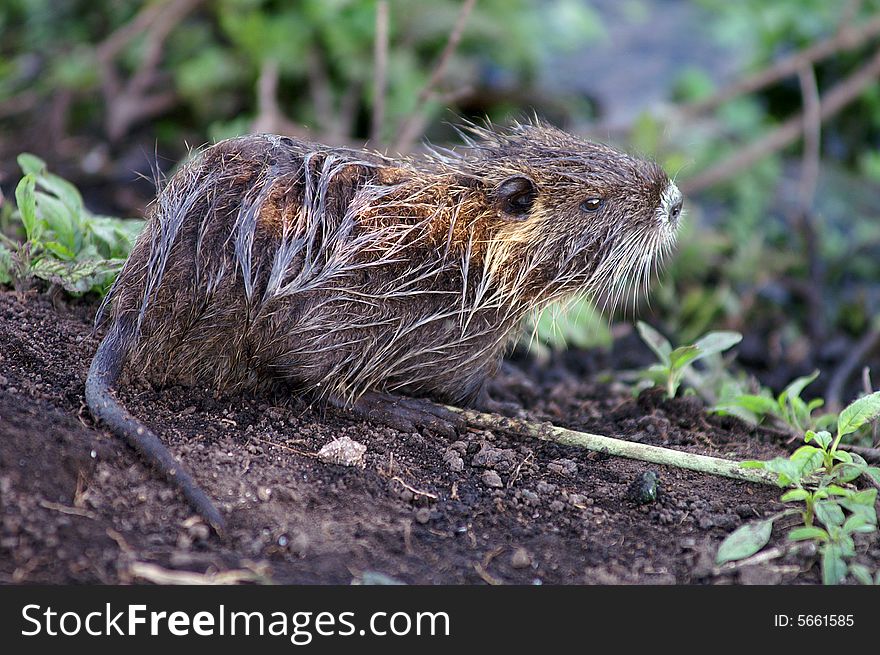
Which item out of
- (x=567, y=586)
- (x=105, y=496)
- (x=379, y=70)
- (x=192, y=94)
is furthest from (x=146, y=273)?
(x=192, y=94)

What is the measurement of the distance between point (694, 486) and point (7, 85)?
5718 millimetres

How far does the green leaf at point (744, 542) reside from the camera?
2.61 m

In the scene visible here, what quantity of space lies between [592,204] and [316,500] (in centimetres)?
155

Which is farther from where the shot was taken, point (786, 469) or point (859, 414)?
point (859, 414)

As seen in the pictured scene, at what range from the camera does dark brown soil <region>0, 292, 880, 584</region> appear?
2.45 metres

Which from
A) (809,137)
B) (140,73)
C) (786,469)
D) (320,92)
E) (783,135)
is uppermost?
(140,73)

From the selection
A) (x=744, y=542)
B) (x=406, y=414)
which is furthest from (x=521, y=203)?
(x=744, y=542)

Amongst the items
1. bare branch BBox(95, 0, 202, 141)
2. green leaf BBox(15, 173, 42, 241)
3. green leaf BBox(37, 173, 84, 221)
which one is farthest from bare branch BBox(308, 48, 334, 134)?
green leaf BBox(15, 173, 42, 241)

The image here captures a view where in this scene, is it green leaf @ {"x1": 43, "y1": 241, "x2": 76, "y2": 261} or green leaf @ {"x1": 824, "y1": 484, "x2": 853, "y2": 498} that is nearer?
green leaf @ {"x1": 824, "y1": 484, "x2": 853, "y2": 498}

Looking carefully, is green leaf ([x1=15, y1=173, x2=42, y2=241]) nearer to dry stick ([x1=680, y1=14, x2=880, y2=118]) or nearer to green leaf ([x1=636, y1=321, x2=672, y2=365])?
green leaf ([x1=636, y1=321, x2=672, y2=365])

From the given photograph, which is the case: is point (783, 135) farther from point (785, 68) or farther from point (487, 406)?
point (487, 406)

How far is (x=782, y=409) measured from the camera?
3.53 meters

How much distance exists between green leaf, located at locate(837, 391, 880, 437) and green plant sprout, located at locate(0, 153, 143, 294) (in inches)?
98.7

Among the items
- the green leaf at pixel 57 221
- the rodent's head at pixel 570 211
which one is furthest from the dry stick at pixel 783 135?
the green leaf at pixel 57 221
